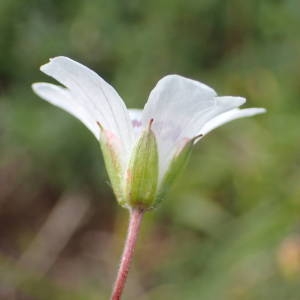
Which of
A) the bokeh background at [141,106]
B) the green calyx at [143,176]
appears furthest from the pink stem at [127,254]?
the bokeh background at [141,106]

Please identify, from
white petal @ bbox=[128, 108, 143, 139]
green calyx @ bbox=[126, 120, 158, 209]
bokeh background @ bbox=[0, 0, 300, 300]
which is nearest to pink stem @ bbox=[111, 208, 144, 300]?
green calyx @ bbox=[126, 120, 158, 209]

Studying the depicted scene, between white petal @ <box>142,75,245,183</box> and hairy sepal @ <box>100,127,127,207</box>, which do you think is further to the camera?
hairy sepal @ <box>100,127,127,207</box>

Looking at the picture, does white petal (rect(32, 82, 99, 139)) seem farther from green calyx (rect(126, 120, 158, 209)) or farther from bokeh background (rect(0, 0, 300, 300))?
bokeh background (rect(0, 0, 300, 300))

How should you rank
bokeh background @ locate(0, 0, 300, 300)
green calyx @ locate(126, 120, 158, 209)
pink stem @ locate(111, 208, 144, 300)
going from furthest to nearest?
1. bokeh background @ locate(0, 0, 300, 300)
2. green calyx @ locate(126, 120, 158, 209)
3. pink stem @ locate(111, 208, 144, 300)

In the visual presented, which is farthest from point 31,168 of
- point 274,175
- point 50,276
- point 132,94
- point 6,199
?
point 274,175

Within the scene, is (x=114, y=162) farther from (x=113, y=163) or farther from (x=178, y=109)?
(x=178, y=109)

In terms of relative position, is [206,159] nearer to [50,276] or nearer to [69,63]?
[50,276]
